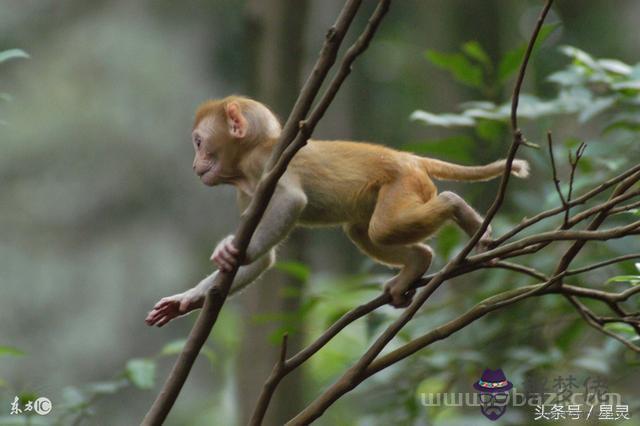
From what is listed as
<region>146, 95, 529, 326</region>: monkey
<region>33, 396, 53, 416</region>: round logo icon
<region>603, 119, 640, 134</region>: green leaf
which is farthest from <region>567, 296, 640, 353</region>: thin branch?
<region>33, 396, 53, 416</region>: round logo icon

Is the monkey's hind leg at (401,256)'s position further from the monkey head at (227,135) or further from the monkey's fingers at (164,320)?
the monkey's fingers at (164,320)

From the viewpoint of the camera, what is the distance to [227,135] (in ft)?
11.4

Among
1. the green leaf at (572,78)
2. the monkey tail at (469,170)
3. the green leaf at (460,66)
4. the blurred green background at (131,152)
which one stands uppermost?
the blurred green background at (131,152)

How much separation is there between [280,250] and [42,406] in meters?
1.62

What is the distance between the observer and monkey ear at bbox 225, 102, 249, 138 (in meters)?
3.44

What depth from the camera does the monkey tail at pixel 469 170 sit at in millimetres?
3098

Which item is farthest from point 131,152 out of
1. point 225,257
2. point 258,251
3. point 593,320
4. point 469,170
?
point 593,320

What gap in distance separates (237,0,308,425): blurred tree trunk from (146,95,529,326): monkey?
1206 mm

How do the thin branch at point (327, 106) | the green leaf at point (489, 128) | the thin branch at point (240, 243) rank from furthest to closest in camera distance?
the green leaf at point (489, 128) < the thin branch at point (240, 243) < the thin branch at point (327, 106)

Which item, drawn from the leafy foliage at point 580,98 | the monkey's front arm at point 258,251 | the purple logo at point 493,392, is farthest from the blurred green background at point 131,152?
the monkey's front arm at point 258,251

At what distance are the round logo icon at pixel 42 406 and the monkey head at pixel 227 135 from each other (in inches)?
43.1

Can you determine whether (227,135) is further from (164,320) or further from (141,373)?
(141,373)

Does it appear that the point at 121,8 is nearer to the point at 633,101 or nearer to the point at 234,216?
the point at 234,216

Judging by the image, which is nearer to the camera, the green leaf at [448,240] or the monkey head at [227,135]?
the monkey head at [227,135]
